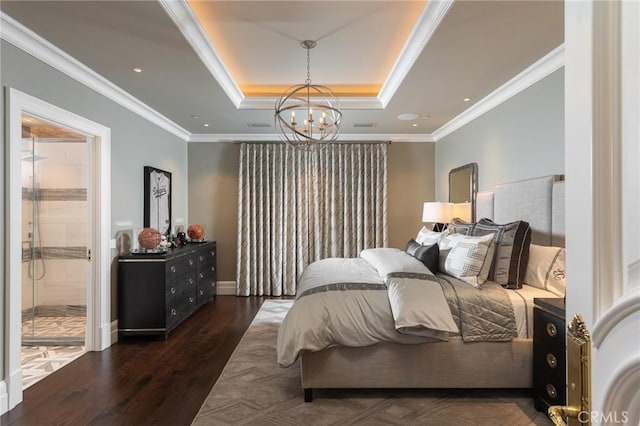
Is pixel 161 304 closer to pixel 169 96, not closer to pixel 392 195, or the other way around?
pixel 169 96

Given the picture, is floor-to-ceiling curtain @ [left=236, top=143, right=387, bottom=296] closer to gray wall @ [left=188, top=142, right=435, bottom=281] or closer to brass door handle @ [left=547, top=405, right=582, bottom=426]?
gray wall @ [left=188, top=142, right=435, bottom=281]

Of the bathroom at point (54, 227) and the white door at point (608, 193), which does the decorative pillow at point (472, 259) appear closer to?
the white door at point (608, 193)

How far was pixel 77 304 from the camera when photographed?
4.22 m

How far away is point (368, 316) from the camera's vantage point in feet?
7.60

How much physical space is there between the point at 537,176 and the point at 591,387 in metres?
2.89

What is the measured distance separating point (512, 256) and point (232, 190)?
4.22 meters

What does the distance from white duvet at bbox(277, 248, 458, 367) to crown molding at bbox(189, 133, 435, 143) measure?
134 inches

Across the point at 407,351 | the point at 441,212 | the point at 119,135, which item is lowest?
Result: the point at 407,351

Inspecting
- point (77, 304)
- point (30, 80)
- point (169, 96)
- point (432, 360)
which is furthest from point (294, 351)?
point (77, 304)

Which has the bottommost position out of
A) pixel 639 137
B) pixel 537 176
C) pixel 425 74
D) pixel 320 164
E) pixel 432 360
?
pixel 432 360

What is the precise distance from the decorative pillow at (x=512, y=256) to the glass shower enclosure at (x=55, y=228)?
447 centimetres

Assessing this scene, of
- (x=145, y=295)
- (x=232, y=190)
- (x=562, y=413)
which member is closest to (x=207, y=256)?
(x=232, y=190)

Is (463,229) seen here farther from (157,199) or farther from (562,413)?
(157,199)

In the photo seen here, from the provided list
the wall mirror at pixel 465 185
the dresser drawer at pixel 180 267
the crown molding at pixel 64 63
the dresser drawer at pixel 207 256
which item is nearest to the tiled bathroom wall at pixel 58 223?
the crown molding at pixel 64 63
